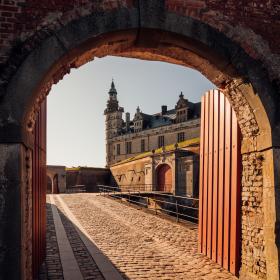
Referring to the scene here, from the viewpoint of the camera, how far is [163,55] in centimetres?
554

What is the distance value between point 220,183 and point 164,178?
24.7 metres

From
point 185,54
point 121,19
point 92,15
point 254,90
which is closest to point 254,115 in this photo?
point 254,90

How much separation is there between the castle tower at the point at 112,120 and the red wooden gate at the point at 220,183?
2140 inches

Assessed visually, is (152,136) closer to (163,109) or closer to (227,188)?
(163,109)

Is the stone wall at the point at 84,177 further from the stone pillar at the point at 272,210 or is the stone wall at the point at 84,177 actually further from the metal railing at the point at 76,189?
the stone pillar at the point at 272,210

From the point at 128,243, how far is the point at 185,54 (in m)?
5.39

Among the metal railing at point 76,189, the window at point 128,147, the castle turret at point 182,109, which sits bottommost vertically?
the metal railing at point 76,189

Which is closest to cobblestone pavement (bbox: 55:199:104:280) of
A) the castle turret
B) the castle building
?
the castle building

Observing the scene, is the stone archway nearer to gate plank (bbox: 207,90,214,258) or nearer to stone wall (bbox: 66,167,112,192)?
gate plank (bbox: 207,90,214,258)

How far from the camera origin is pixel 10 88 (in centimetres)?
392

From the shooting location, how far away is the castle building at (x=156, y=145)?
28.2m

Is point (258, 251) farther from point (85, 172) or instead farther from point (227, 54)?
point (85, 172)

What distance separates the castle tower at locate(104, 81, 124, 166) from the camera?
205ft

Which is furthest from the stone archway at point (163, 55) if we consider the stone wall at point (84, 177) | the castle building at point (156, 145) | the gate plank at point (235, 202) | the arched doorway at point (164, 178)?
the stone wall at point (84, 177)
